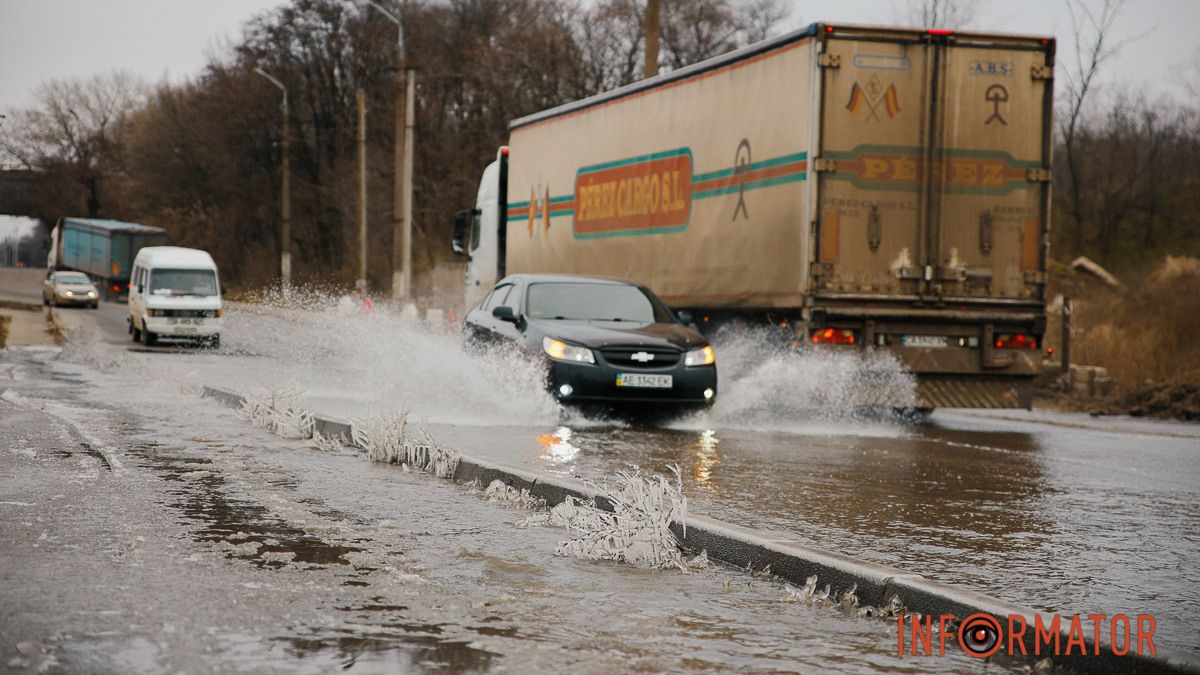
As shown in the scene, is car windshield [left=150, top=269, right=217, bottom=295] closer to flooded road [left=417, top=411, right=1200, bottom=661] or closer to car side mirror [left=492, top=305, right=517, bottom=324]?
car side mirror [left=492, top=305, right=517, bottom=324]

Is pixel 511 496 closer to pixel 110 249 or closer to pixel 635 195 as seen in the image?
pixel 635 195

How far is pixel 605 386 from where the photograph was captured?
13.7m

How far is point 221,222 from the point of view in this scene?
71.1m

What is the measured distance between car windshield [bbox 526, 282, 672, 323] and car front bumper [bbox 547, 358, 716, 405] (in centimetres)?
132

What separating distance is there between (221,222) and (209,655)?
227 ft

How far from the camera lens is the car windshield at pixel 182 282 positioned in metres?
31.1

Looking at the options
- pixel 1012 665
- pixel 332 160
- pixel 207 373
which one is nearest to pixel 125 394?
pixel 207 373

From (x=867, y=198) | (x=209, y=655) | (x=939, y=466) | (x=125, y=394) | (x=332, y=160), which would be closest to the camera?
(x=209, y=655)

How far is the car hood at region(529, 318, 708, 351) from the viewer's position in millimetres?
13930

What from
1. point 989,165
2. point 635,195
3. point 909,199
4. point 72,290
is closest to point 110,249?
point 72,290

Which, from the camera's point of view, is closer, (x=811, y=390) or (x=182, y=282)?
(x=811, y=390)

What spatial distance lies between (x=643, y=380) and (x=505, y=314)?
187 centimetres

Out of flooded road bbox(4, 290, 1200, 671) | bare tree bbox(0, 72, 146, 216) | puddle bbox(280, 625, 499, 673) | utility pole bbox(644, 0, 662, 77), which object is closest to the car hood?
flooded road bbox(4, 290, 1200, 671)

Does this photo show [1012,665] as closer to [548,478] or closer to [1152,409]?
[548,478]
